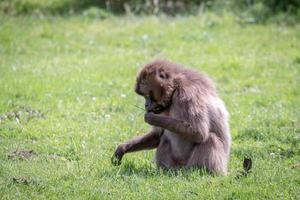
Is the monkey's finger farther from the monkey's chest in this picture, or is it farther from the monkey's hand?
the monkey's chest

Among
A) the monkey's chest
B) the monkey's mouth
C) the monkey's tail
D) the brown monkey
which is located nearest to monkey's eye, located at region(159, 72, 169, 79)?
the brown monkey

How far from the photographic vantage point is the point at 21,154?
10227mm

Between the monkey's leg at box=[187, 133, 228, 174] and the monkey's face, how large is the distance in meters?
0.73

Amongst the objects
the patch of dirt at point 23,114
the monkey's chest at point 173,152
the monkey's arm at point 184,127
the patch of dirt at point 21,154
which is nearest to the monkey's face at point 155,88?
the monkey's arm at point 184,127

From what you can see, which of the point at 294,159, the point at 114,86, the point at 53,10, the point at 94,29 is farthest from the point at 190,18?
the point at 294,159

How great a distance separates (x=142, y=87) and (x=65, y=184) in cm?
168

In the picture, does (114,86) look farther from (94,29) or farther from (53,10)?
(53,10)

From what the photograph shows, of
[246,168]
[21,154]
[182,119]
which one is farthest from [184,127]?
[21,154]

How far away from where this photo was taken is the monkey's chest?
9562 millimetres

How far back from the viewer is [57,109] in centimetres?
1295

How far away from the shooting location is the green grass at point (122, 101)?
28.8 ft

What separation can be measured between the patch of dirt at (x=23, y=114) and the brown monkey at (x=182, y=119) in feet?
10.2

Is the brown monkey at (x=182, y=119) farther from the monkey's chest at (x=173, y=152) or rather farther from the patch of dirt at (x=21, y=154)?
the patch of dirt at (x=21, y=154)

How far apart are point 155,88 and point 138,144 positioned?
0.88m
